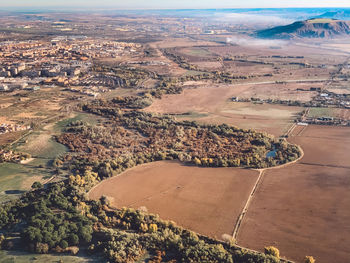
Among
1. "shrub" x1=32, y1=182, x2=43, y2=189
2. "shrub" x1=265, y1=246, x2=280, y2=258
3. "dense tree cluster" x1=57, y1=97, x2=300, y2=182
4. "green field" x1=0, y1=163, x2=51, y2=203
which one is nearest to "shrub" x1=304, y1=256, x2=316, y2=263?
"shrub" x1=265, y1=246, x2=280, y2=258

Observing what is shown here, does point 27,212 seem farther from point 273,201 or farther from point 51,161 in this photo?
point 273,201

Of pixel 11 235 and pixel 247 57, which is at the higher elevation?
pixel 247 57

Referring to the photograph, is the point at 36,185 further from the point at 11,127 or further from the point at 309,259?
the point at 309,259

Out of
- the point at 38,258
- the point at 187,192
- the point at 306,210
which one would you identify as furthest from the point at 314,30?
the point at 38,258

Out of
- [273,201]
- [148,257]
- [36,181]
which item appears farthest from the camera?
[36,181]

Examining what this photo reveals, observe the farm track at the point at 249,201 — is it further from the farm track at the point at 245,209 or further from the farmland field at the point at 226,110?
the farmland field at the point at 226,110

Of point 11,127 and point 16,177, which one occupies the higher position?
point 11,127

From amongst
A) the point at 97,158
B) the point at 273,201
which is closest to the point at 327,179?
the point at 273,201

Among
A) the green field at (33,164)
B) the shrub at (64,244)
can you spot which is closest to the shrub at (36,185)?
the green field at (33,164)
